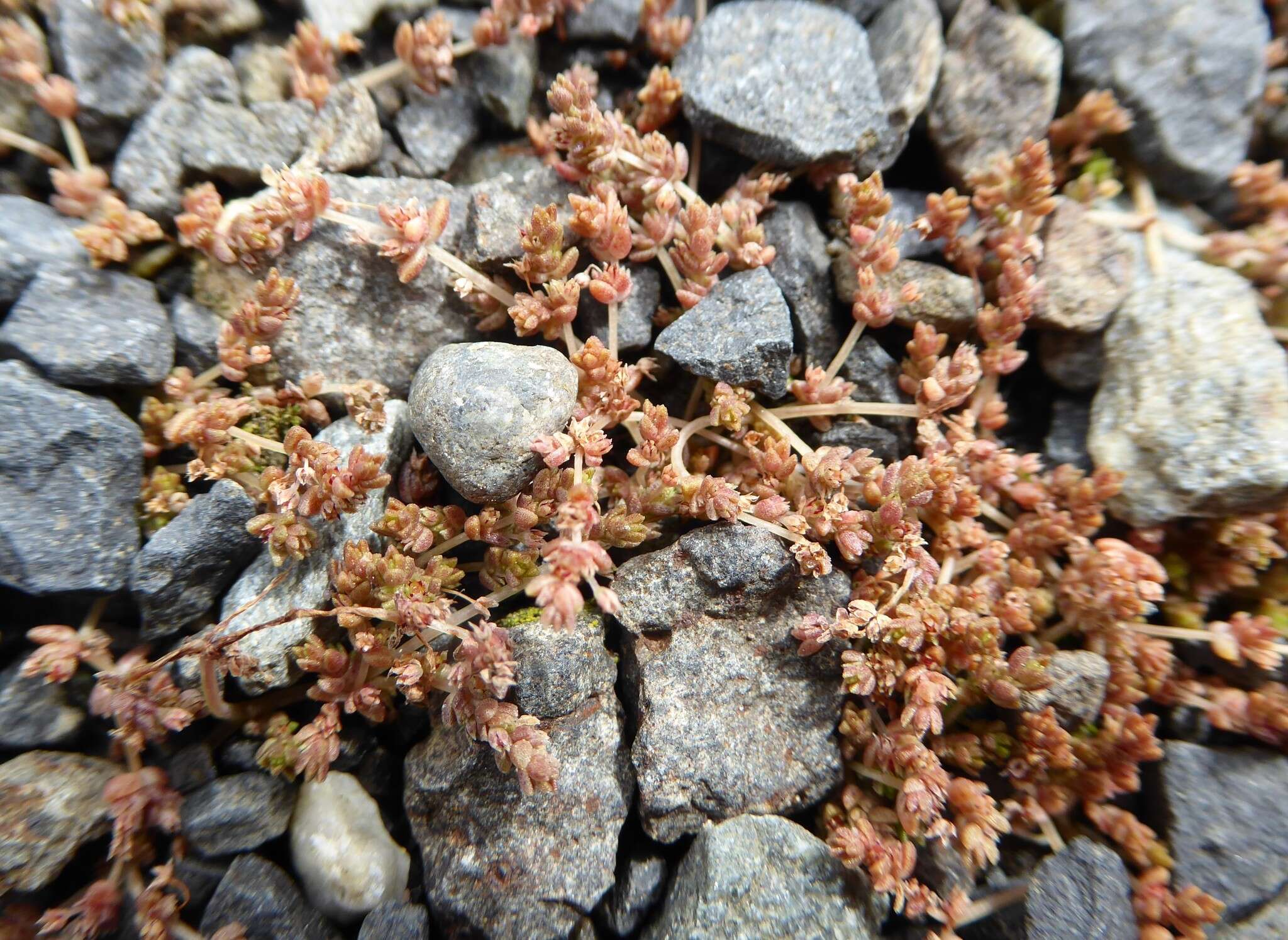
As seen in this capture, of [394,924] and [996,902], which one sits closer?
[394,924]

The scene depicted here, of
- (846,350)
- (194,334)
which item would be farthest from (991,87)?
(194,334)

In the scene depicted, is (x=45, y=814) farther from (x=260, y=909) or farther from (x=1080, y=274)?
(x=1080, y=274)

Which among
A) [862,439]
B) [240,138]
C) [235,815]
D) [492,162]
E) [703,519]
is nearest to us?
[235,815]

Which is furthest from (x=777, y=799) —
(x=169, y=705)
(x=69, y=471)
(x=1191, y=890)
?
(x=69, y=471)

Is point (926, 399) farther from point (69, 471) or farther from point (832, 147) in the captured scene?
point (69, 471)

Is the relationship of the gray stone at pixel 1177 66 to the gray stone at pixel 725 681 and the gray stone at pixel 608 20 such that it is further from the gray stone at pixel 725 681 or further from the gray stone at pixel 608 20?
the gray stone at pixel 725 681

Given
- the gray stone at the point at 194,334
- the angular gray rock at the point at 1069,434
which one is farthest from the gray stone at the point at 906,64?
the gray stone at the point at 194,334
